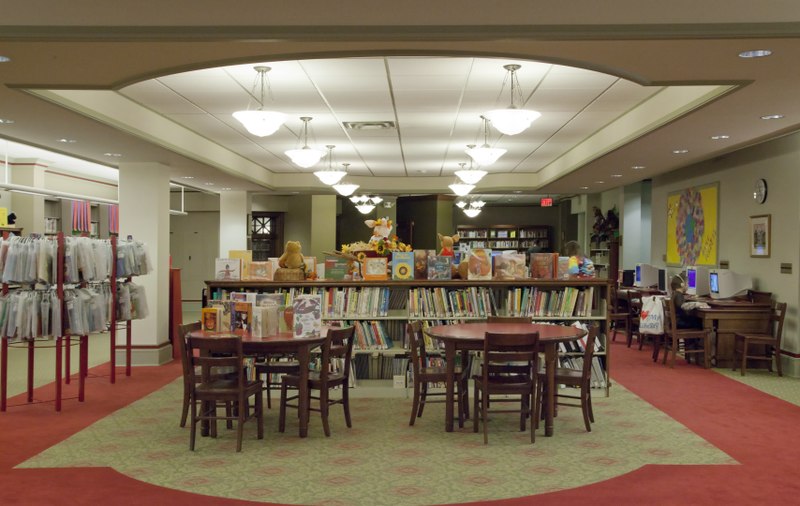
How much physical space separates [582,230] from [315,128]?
12.8 meters

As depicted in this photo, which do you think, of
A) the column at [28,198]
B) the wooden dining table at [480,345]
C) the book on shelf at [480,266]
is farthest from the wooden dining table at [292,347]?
the column at [28,198]

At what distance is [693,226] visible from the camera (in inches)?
483

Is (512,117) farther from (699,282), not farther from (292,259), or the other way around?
(699,282)

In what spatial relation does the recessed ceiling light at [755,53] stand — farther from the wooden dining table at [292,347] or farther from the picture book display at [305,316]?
the wooden dining table at [292,347]

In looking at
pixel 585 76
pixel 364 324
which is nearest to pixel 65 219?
pixel 364 324

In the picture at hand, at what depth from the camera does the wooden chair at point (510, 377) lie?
5.84 m

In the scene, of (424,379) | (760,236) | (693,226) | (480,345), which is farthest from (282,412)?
(693,226)

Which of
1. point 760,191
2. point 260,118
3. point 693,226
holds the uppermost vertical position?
point 260,118

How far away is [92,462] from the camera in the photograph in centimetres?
541

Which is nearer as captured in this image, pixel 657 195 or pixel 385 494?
pixel 385 494

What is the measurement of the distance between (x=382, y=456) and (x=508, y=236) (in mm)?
20249

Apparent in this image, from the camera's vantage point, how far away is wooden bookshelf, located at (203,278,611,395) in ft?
25.4

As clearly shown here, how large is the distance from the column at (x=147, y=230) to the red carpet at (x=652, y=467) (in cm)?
83

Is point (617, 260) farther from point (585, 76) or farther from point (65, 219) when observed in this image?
point (65, 219)
